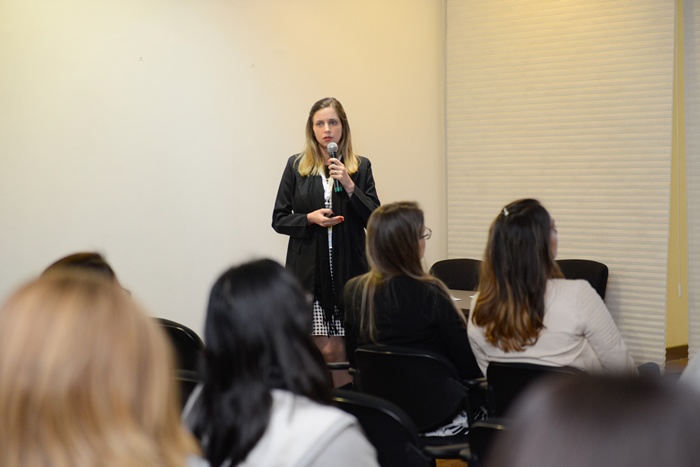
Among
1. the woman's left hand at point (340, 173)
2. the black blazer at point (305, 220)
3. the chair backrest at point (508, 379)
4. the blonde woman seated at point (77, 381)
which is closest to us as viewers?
the blonde woman seated at point (77, 381)

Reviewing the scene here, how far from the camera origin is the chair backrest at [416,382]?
9.61ft

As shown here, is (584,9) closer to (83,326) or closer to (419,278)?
(419,278)

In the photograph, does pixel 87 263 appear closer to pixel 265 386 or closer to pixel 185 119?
pixel 265 386

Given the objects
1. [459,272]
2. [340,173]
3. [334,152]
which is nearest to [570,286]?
[340,173]

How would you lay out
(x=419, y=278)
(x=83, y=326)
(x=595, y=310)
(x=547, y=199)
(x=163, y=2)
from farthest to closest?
(x=547, y=199) < (x=163, y=2) < (x=419, y=278) < (x=595, y=310) < (x=83, y=326)

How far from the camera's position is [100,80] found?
185 inches

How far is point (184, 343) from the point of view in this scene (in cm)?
305

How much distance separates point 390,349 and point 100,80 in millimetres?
2711

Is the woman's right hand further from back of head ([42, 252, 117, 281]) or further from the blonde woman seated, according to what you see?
the blonde woman seated

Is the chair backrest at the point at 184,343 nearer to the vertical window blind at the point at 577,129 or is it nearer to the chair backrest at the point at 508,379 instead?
the chair backrest at the point at 508,379

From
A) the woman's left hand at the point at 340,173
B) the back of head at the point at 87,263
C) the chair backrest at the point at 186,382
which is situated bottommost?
the chair backrest at the point at 186,382

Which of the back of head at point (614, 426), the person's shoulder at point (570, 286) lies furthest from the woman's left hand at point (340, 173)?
the back of head at point (614, 426)

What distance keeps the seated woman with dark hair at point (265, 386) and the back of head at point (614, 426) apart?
2.72ft

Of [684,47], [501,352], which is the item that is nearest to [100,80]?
[501,352]
